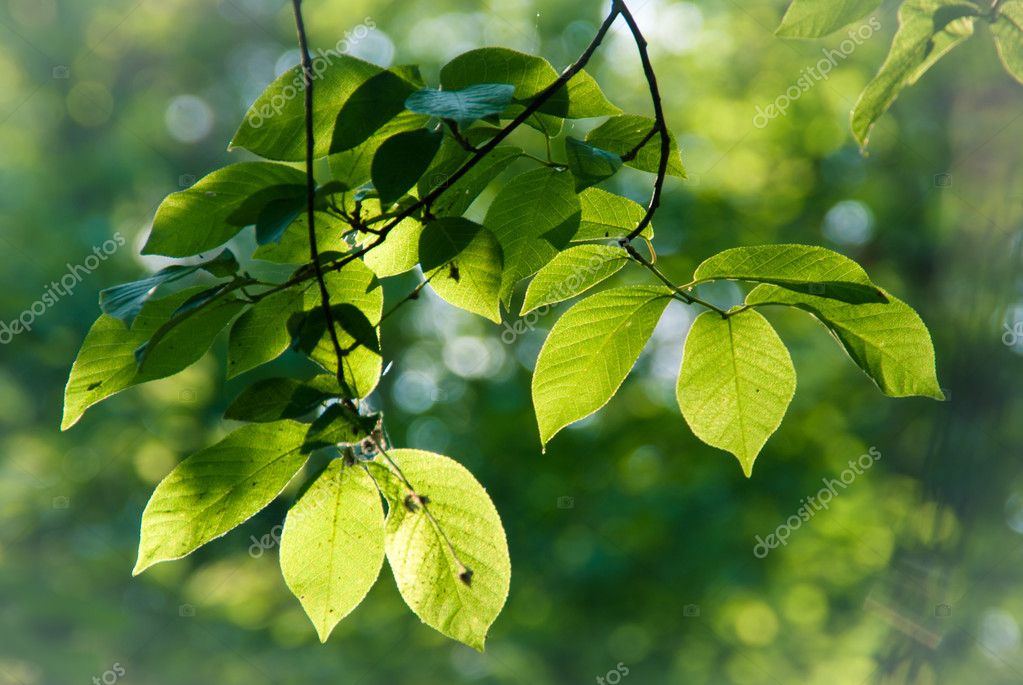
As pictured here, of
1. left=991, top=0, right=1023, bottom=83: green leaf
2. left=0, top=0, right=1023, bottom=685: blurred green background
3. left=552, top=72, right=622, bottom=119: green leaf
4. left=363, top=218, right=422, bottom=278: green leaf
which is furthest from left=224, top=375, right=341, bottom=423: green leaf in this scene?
left=0, top=0, right=1023, bottom=685: blurred green background

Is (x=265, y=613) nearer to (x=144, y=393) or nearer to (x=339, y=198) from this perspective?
(x=144, y=393)

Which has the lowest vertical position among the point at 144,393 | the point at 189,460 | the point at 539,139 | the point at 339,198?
the point at 144,393

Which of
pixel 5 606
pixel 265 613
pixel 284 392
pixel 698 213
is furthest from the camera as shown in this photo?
pixel 698 213

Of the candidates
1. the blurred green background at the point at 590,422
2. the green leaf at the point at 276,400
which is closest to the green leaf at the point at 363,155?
the green leaf at the point at 276,400

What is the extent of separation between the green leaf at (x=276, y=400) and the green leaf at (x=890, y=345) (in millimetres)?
310

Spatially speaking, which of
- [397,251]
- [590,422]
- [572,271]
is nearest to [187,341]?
[397,251]

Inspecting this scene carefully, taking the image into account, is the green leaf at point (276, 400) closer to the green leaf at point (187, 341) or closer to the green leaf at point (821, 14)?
the green leaf at point (187, 341)

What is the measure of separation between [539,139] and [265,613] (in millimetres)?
3324

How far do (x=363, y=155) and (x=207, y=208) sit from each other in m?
0.10

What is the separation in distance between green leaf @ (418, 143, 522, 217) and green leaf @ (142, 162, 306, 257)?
76mm

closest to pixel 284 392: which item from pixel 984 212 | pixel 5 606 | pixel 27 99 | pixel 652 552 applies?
pixel 652 552

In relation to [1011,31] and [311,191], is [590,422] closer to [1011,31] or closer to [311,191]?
[1011,31]

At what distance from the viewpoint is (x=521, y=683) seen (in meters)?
4.80

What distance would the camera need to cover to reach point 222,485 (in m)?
0.50
